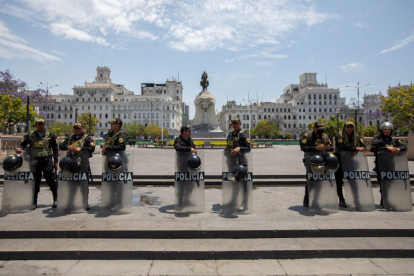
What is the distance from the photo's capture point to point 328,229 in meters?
4.98

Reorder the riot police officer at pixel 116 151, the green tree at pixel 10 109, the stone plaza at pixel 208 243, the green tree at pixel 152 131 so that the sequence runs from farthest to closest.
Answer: the green tree at pixel 152 131 < the green tree at pixel 10 109 < the riot police officer at pixel 116 151 < the stone plaza at pixel 208 243

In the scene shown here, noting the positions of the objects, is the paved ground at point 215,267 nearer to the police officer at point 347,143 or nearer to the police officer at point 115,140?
the police officer at point 115,140

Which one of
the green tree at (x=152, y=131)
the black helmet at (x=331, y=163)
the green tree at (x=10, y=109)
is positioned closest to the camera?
the black helmet at (x=331, y=163)

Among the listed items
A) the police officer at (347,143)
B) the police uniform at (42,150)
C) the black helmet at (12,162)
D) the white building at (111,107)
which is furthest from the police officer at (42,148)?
the white building at (111,107)

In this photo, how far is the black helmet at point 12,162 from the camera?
19.7 feet

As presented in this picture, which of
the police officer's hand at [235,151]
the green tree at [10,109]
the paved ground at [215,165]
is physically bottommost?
the paved ground at [215,165]

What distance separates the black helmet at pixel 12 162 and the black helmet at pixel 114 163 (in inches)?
86.6

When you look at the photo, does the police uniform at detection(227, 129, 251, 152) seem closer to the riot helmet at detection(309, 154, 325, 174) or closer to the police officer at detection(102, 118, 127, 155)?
the riot helmet at detection(309, 154, 325, 174)

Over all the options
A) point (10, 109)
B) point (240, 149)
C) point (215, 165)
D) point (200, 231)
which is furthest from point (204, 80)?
point (200, 231)

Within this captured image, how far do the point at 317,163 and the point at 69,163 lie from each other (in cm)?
563

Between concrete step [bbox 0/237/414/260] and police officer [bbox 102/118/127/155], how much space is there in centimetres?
208

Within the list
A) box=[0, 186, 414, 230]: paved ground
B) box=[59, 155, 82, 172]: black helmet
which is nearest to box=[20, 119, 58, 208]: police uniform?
box=[59, 155, 82, 172]: black helmet

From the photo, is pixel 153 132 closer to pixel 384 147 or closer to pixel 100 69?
pixel 100 69

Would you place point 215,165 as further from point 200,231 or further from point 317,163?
point 200,231
